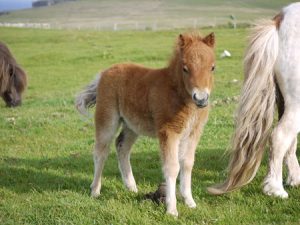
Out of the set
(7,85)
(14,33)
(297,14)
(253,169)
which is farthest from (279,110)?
(14,33)

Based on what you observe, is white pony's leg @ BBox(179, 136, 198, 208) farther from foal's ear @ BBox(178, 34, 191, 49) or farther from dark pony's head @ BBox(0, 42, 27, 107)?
dark pony's head @ BBox(0, 42, 27, 107)

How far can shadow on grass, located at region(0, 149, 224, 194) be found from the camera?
21.1 ft

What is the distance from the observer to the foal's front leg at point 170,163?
4973 mm

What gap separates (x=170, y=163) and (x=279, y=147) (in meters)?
1.32

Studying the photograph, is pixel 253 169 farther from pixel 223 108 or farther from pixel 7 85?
pixel 7 85

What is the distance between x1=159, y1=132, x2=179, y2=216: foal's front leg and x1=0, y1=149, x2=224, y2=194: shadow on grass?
1333 mm

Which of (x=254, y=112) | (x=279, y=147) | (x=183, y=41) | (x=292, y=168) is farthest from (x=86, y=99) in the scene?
(x=292, y=168)

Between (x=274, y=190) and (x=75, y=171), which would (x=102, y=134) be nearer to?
(x=75, y=171)

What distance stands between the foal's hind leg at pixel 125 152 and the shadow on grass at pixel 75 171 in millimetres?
373

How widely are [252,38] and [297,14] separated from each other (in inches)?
23.1

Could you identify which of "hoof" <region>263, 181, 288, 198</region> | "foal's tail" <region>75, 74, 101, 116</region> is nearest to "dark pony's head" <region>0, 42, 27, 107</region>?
"foal's tail" <region>75, 74, 101, 116</region>

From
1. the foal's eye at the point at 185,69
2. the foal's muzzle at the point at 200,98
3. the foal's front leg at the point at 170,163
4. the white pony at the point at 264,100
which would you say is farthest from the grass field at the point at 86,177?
the foal's eye at the point at 185,69

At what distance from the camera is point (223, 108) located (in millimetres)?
11602

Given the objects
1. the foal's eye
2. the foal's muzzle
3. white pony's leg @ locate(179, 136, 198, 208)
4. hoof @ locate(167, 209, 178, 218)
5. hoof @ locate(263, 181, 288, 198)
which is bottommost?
hoof @ locate(263, 181, 288, 198)
